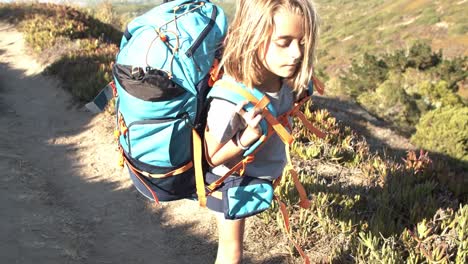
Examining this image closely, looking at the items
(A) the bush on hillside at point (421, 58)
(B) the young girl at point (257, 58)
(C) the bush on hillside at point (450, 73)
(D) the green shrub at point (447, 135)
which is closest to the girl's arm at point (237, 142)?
(B) the young girl at point (257, 58)

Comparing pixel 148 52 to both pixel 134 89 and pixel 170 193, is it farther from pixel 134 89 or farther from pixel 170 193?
pixel 170 193

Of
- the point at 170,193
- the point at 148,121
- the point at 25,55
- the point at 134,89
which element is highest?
the point at 134,89

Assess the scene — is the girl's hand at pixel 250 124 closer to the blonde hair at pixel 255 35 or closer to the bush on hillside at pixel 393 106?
the blonde hair at pixel 255 35

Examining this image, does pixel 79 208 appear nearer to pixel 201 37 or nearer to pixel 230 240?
pixel 230 240

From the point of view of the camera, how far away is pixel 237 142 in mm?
1769

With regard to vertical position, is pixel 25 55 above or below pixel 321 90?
below

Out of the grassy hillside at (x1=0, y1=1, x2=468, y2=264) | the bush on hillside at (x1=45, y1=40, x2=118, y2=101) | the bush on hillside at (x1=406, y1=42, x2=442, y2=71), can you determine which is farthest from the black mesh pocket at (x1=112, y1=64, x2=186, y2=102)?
the bush on hillside at (x1=406, y1=42, x2=442, y2=71)

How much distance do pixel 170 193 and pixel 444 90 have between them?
24521 mm

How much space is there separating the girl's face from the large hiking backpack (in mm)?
246

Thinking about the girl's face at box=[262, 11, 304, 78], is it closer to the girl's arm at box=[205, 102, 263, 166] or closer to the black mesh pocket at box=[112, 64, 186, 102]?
the girl's arm at box=[205, 102, 263, 166]

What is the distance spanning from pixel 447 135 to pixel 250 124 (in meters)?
14.0

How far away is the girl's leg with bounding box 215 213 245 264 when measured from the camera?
208 cm

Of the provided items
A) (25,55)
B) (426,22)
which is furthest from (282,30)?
(426,22)

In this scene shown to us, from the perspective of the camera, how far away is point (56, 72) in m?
9.10
